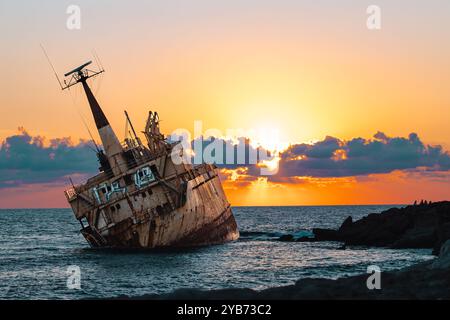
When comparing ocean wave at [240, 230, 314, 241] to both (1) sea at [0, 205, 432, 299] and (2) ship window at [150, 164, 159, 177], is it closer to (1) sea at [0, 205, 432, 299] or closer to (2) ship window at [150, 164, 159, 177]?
(1) sea at [0, 205, 432, 299]

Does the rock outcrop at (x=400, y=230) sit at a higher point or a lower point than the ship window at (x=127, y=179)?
lower

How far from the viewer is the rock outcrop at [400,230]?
53.7 m

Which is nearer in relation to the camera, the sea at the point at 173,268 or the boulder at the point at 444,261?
the boulder at the point at 444,261

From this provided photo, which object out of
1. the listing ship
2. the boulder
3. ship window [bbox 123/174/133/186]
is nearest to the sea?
the listing ship

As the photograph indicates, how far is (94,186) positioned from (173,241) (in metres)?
6.98

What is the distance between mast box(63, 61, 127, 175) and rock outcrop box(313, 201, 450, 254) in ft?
78.1

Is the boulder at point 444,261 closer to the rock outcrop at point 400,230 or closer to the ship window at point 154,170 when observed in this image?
the rock outcrop at point 400,230

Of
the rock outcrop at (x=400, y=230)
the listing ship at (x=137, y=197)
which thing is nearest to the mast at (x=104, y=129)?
the listing ship at (x=137, y=197)

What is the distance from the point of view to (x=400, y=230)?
204 feet

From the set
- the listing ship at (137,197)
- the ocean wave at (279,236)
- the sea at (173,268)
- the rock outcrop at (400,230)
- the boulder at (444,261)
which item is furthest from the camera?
the ocean wave at (279,236)

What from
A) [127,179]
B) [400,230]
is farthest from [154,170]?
[400,230]
